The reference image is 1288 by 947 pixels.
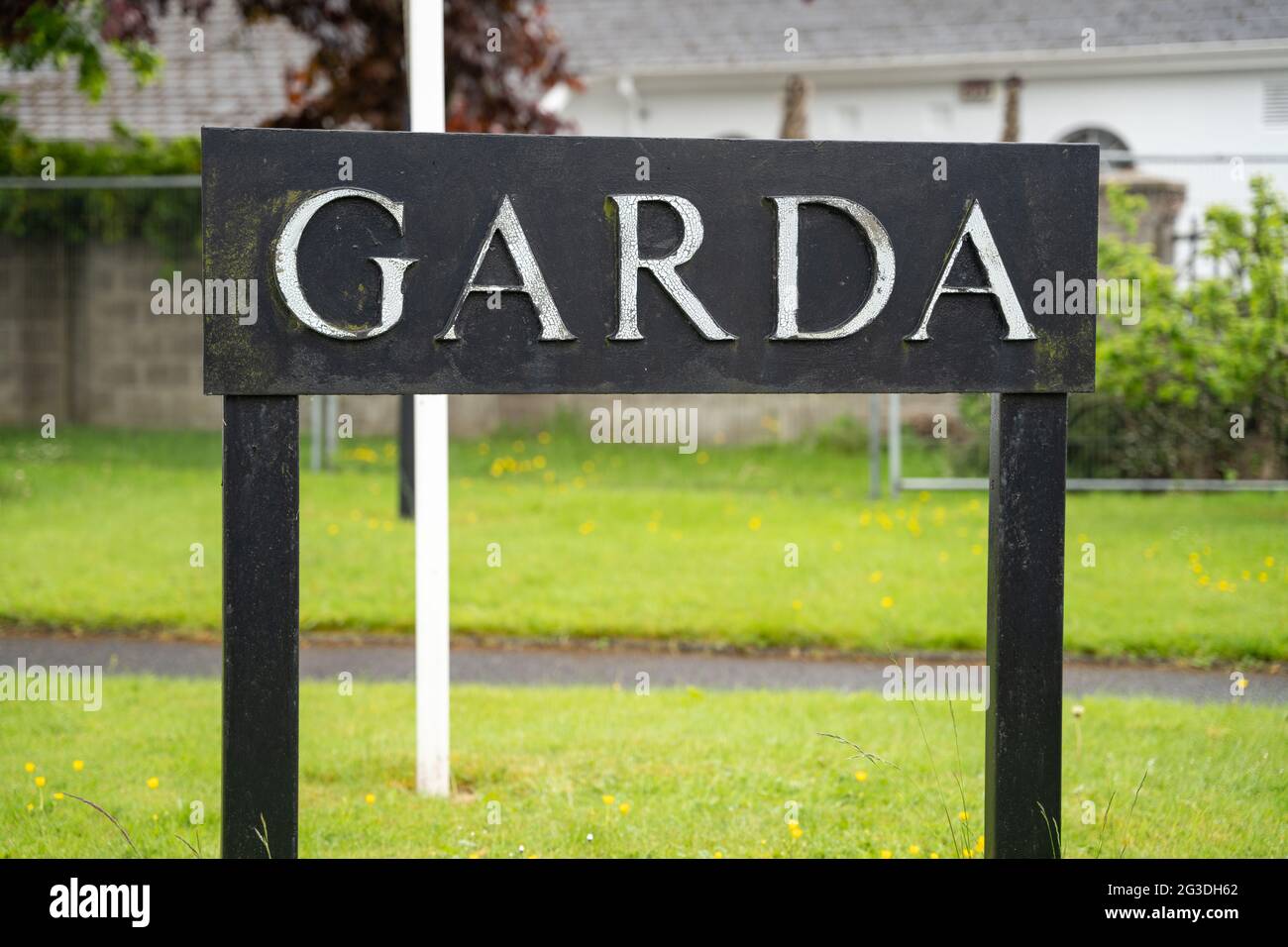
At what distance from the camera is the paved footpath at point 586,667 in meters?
6.39

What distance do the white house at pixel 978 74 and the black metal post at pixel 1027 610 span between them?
534 inches

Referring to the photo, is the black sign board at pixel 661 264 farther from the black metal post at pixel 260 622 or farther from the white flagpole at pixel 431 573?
the white flagpole at pixel 431 573

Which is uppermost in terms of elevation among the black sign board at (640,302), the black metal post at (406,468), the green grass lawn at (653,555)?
the black sign board at (640,302)

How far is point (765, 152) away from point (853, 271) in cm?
38

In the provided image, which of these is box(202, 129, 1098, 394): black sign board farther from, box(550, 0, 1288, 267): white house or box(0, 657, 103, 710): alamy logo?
box(550, 0, 1288, 267): white house

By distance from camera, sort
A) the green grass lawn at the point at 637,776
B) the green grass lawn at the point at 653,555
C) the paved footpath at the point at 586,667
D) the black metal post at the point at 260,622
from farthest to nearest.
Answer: the green grass lawn at the point at 653,555
the paved footpath at the point at 586,667
the green grass lawn at the point at 637,776
the black metal post at the point at 260,622

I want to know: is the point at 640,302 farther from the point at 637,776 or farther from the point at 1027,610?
the point at 637,776

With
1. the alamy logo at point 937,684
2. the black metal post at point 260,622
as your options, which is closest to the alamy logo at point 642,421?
the alamy logo at point 937,684

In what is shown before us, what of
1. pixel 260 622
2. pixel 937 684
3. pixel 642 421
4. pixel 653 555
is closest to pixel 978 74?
pixel 642 421

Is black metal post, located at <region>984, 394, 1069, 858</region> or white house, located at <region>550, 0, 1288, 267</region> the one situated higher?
white house, located at <region>550, 0, 1288, 267</region>

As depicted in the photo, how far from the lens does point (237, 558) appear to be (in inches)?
127

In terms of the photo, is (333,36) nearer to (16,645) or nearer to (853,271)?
(16,645)
